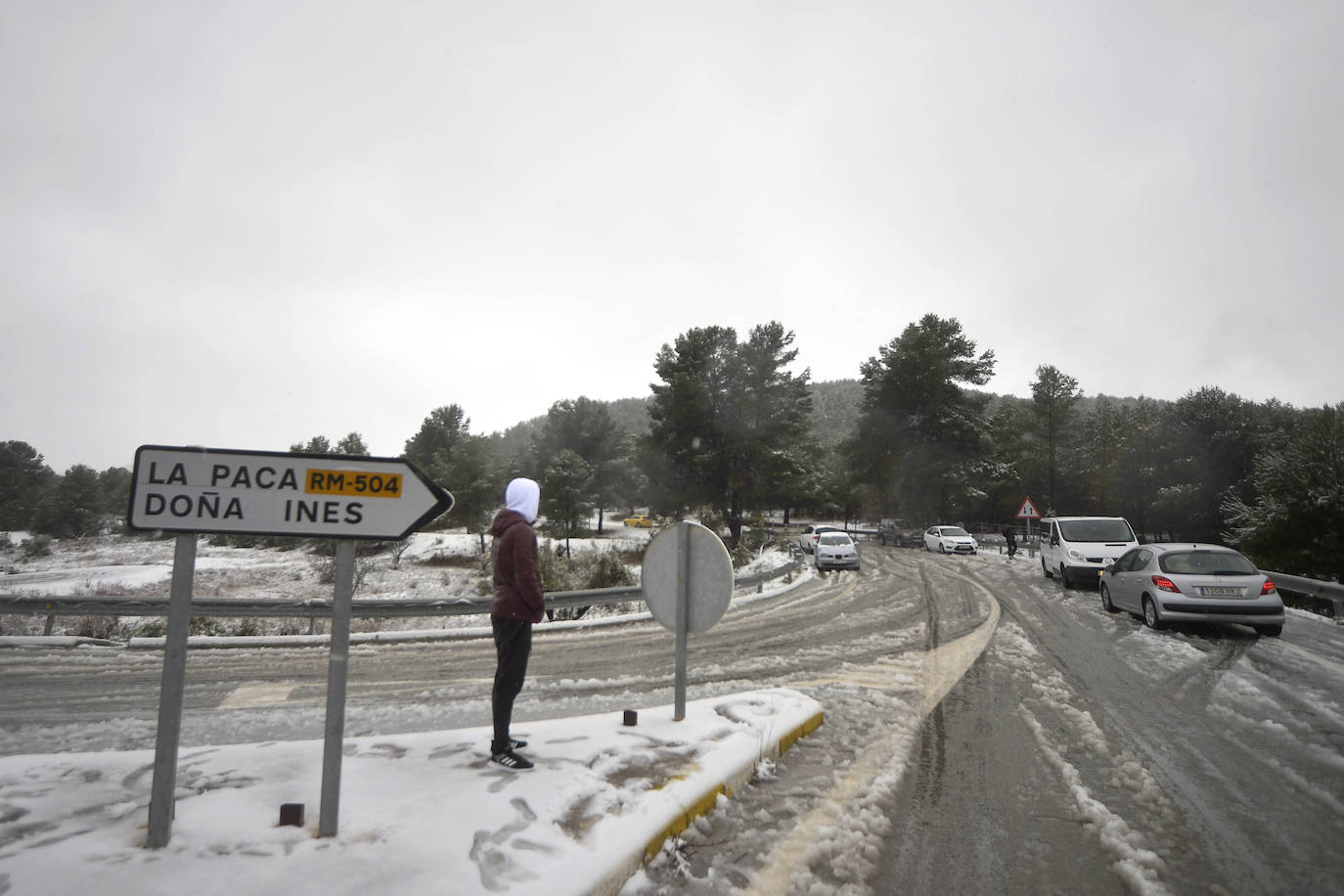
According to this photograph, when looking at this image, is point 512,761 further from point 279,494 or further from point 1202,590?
point 1202,590

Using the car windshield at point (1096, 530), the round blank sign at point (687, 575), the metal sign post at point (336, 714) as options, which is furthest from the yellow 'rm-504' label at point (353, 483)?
the car windshield at point (1096, 530)

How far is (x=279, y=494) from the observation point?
315 centimetres

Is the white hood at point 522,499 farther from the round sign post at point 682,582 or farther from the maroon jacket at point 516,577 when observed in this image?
the round sign post at point 682,582

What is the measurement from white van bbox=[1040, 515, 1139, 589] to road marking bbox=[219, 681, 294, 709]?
16.9 metres

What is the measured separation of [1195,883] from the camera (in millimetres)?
3102

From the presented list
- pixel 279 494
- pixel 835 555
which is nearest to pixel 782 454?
pixel 835 555

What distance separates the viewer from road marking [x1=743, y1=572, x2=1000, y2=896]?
3.16 meters

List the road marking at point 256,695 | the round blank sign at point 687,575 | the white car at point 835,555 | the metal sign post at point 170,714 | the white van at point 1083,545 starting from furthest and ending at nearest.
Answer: the white car at point 835,555
the white van at point 1083,545
the road marking at point 256,695
the round blank sign at point 687,575
the metal sign post at point 170,714

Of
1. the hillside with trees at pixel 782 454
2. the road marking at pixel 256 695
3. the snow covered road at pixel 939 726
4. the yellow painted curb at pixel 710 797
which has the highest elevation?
the hillside with trees at pixel 782 454

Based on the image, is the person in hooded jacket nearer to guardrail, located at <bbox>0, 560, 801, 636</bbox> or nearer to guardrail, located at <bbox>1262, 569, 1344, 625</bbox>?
guardrail, located at <bbox>0, 560, 801, 636</bbox>

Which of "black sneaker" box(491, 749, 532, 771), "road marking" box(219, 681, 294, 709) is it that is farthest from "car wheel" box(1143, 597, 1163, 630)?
"road marking" box(219, 681, 294, 709)

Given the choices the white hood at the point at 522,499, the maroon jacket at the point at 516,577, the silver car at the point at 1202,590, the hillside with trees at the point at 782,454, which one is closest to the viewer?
the maroon jacket at the point at 516,577

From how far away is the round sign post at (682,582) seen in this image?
512cm

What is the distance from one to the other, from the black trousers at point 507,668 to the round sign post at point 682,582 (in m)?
1.22
